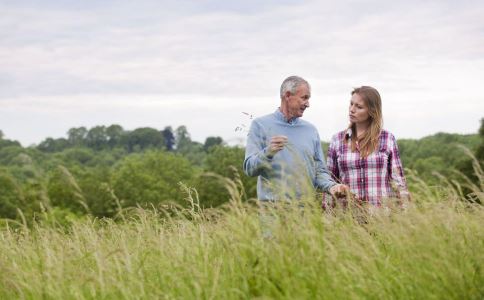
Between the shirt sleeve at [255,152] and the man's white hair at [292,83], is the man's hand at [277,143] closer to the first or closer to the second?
the shirt sleeve at [255,152]

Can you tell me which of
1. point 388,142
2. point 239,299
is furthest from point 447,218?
point 388,142

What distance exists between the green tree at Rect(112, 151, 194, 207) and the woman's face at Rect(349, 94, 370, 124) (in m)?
56.9

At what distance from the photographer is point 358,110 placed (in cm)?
748

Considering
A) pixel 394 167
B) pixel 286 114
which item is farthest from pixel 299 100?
pixel 394 167

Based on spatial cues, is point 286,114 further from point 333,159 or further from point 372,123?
point 372,123

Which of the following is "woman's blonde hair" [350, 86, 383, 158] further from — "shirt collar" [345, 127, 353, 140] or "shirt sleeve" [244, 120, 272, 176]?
"shirt sleeve" [244, 120, 272, 176]

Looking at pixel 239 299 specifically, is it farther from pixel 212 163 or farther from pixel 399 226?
pixel 212 163

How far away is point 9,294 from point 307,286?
108 inches

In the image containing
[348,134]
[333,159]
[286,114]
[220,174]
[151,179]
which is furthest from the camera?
[151,179]

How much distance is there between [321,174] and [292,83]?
936mm

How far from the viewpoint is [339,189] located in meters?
6.71

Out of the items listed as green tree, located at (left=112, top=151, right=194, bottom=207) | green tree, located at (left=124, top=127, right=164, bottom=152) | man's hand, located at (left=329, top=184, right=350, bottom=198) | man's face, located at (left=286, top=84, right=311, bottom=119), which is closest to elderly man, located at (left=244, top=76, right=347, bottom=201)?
man's face, located at (left=286, top=84, right=311, bottom=119)

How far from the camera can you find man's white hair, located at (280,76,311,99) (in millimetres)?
7191

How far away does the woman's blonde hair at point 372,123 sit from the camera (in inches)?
294
